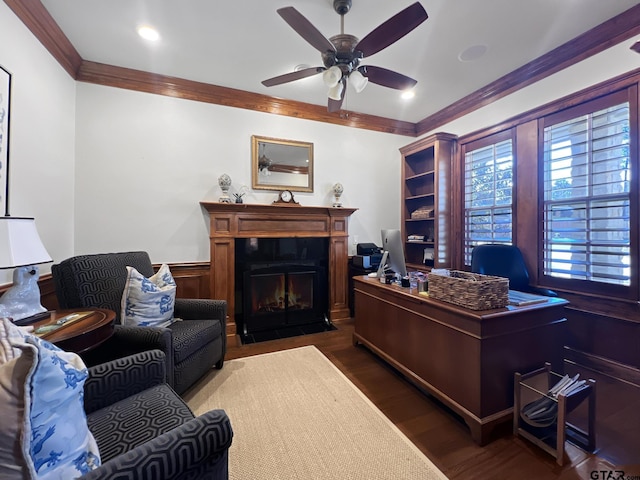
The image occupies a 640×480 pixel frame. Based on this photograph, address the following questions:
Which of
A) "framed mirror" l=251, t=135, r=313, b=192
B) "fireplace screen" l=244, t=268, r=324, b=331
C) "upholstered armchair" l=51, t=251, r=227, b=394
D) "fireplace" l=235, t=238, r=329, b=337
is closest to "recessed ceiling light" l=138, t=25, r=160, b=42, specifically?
"framed mirror" l=251, t=135, r=313, b=192

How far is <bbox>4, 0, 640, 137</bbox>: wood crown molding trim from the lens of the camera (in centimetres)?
219

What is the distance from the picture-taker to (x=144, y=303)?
204 cm

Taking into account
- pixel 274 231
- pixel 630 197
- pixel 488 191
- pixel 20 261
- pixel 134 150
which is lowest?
pixel 20 261

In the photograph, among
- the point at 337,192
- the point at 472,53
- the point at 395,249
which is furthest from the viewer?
the point at 337,192

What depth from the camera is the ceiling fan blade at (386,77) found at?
2.15m

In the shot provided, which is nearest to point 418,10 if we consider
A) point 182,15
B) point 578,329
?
point 182,15

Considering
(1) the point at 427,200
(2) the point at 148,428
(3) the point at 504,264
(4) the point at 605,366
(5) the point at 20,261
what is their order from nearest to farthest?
(2) the point at 148,428
(5) the point at 20,261
(4) the point at 605,366
(3) the point at 504,264
(1) the point at 427,200

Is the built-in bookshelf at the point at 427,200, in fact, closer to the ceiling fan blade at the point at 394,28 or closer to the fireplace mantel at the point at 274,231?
the fireplace mantel at the point at 274,231

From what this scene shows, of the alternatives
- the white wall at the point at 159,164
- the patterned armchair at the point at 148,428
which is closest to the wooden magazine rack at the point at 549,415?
the patterned armchair at the point at 148,428

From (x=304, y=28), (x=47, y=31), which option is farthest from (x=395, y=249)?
(x=47, y=31)

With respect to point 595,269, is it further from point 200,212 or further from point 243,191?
point 200,212

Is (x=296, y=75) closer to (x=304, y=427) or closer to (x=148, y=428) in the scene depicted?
(x=148, y=428)

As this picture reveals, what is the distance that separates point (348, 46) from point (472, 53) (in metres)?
Answer: 1.50

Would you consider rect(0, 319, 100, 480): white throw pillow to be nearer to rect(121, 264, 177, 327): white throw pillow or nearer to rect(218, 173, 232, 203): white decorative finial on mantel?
rect(121, 264, 177, 327): white throw pillow
